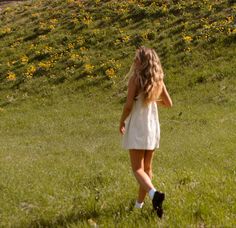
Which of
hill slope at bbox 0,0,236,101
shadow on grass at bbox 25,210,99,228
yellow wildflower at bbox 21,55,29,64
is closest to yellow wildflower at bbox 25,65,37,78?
hill slope at bbox 0,0,236,101

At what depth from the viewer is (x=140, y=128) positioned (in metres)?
7.21

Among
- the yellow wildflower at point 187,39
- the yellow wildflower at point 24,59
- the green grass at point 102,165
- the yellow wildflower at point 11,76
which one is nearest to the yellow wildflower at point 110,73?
the green grass at point 102,165

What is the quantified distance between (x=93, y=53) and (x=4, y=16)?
16257 mm

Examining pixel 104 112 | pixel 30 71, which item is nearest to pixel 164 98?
pixel 104 112

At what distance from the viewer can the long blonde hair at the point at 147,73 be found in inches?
282

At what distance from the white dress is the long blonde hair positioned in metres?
0.14

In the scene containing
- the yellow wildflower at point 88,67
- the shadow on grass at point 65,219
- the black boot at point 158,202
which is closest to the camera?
the black boot at point 158,202

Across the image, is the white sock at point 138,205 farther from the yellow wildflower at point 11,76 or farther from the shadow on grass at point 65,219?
the yellow wildflower at point 11,76

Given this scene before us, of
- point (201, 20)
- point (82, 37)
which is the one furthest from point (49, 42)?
point (201, 20)

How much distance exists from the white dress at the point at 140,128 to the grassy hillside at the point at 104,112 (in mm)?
1009

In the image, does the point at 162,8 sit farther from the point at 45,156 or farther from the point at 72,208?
the point at 72,208

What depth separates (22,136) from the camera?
20344mm

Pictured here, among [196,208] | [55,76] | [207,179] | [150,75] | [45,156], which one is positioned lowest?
[55,76]

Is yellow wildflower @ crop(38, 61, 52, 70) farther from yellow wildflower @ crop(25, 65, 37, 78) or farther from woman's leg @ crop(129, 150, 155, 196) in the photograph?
woman's leg @ crop(129, 150, 155, 196)
